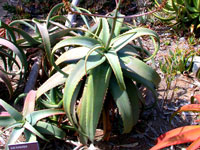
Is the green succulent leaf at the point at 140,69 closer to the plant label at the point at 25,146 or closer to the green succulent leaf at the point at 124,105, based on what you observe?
the green succulent leaf at the point at 124,105

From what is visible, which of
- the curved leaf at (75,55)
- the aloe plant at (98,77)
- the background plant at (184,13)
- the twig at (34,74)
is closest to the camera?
the aloe plant at (98,77)

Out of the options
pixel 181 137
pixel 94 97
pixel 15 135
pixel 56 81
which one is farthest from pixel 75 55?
pixel 181 137

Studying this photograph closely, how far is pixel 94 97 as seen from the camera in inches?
66.2

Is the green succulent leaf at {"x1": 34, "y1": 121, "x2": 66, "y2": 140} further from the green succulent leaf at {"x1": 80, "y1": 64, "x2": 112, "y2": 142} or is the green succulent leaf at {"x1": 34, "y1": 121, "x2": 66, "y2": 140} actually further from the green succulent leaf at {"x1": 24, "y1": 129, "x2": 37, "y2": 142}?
the green succulent leaf at {"x1": 80, "y1": 64, "x2": 112, "y2": 142}

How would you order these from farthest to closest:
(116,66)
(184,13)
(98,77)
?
(184,13) → (98,77) → (116,66)

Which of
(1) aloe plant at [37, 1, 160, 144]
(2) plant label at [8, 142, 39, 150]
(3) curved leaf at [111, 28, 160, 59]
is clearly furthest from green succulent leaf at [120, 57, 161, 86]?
(2) plant label at [8, 142, 39, 150]

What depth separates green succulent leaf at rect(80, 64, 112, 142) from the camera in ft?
5.51

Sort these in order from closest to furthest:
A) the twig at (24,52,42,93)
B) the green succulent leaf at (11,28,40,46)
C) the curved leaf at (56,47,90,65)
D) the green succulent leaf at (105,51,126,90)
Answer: the green succulent leaf at (105,51,126,90) → the curved leaf at (56,47,90,65) → the green succulent leaf at (11,28,40,46) → the twig at (24,52,42,93)

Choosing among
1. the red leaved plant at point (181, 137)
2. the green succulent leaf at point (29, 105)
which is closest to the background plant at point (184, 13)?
the red leaved plant at point (181, 137)

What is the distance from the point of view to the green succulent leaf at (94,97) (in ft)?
5.51

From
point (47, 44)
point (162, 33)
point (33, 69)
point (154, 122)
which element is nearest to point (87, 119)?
point (47, 44)

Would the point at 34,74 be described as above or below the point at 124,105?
above

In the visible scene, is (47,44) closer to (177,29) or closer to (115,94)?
(115,94)

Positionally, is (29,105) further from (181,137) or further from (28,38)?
(181,137)
